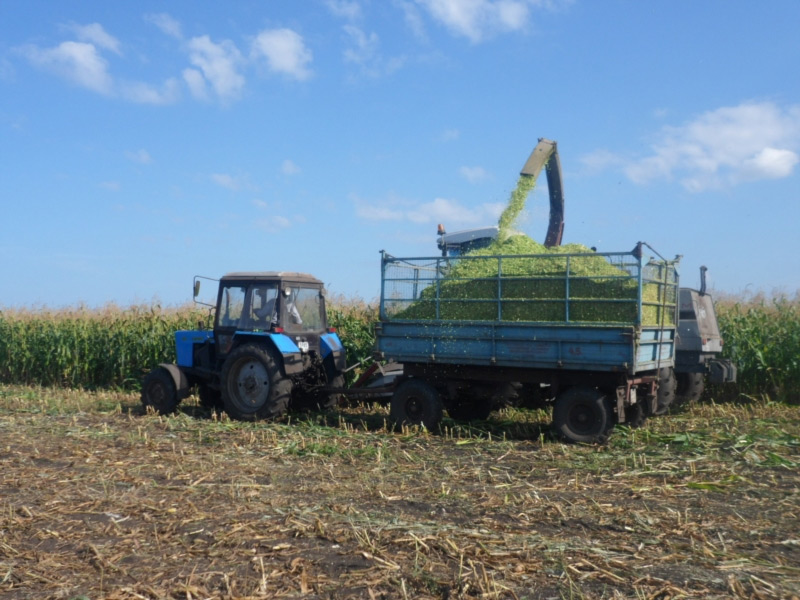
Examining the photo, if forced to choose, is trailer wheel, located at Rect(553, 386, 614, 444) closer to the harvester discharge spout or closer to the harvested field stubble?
the harvested field stubble

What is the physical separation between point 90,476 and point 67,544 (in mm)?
2132

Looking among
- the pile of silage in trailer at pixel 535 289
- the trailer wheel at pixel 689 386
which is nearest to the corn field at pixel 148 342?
the trailer wheel at pixel 689 386

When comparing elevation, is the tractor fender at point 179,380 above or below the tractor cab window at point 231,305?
below

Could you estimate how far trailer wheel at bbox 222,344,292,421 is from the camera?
10.7m

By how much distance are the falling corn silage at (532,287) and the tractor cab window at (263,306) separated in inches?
74.1

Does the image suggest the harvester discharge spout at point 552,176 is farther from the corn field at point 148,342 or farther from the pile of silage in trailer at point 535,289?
the corn field at point 148,342

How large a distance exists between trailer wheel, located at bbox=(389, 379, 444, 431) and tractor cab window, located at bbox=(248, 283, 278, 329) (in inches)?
83.6

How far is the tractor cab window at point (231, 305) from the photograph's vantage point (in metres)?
11.4

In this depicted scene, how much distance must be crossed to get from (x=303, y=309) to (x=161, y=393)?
253cm

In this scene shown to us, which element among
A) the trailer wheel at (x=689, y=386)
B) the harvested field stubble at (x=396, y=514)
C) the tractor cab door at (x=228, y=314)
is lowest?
the harvested field stubble at (x=396, y=514)

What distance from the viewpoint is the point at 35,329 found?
18.8m

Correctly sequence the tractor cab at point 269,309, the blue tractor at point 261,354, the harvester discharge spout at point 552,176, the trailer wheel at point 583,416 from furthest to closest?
the tractor cab at point 269,309 → the blue tractor at point 261,354 → the harvester discharge spout at point 552,176 → the trailer wheel at point 583,416

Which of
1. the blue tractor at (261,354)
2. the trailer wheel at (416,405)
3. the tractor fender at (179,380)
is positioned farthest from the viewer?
the tractor fender at (179,380)

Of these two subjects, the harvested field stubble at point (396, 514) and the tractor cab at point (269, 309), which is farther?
the tractor cab at point (269, 309)
